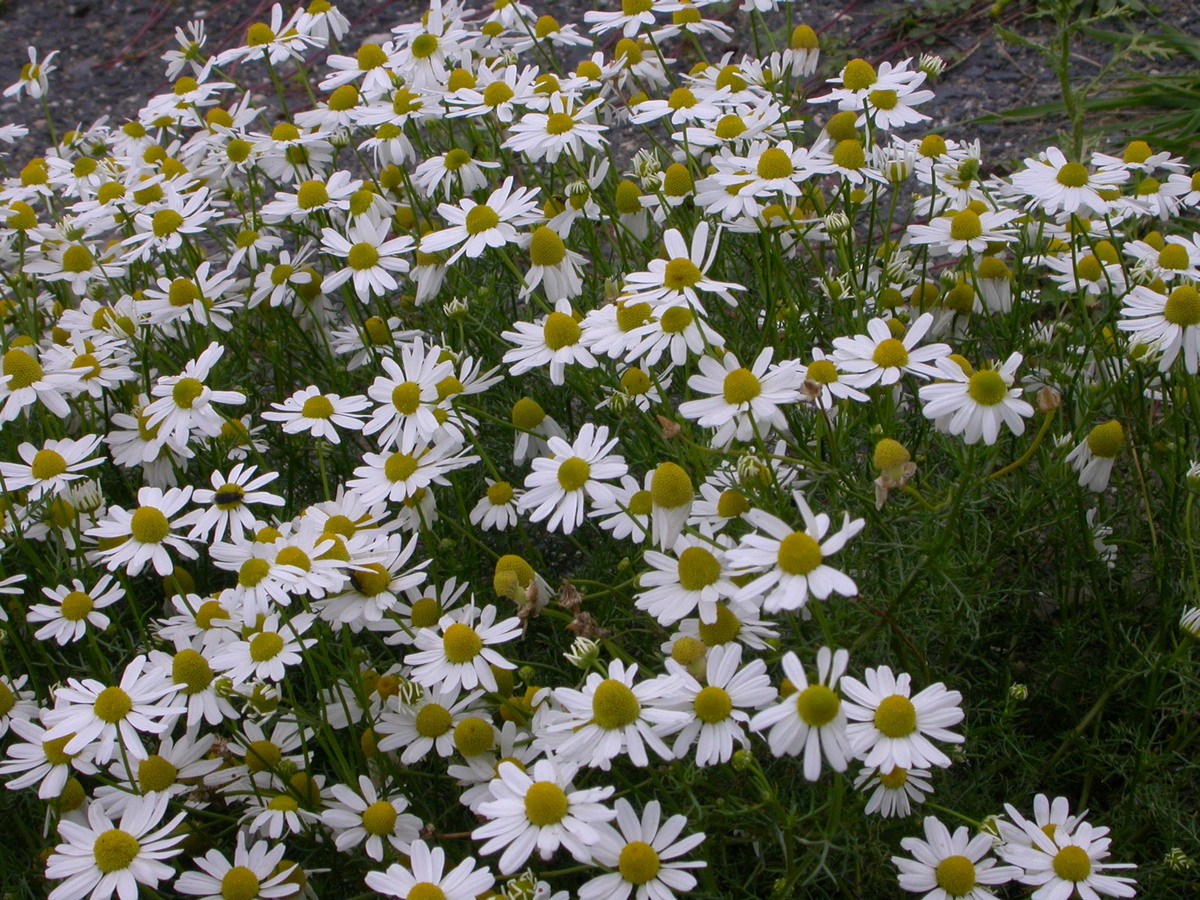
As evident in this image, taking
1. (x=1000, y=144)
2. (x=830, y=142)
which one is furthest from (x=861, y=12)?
(x=830, y=142)

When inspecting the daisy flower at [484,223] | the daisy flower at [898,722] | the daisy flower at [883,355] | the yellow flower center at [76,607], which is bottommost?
the yellow flower center at [76,607]

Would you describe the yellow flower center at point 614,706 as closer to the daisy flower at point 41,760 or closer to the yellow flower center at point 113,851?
the yellow flower center at point 113,851

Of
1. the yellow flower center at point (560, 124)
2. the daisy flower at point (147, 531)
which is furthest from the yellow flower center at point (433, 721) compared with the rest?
the yellow flower center at point (560, 124)

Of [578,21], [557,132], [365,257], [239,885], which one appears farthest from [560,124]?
[578,21]

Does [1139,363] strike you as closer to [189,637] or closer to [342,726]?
[342,726]

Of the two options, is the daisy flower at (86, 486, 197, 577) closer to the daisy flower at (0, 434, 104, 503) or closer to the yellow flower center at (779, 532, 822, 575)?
the daisy flower at (0, 434, 104, 503)
